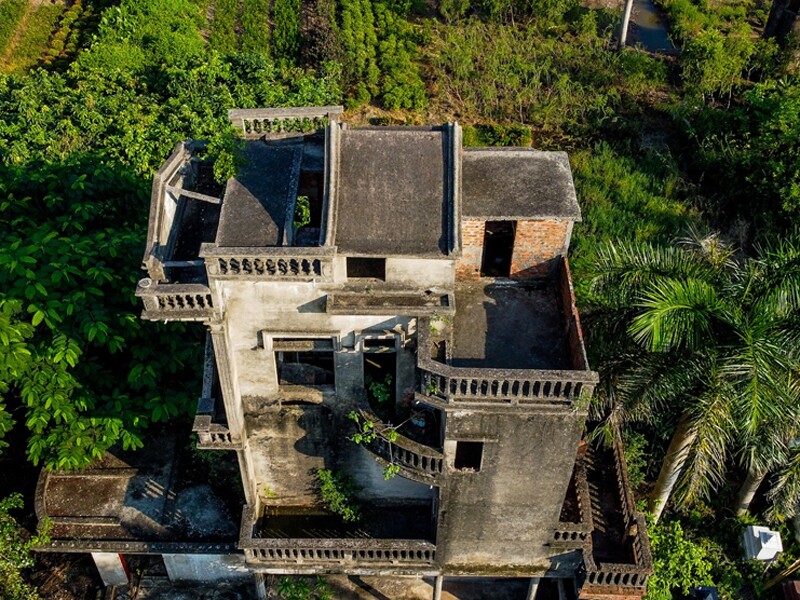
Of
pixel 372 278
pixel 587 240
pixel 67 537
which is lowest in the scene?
pixel 67 537

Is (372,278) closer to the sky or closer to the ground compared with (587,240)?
closer to the sky

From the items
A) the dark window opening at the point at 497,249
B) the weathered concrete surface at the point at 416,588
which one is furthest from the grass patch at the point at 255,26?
the weathered concrete surface at the point at 416,588

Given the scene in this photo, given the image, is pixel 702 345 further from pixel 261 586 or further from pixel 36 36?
pixel 36 36

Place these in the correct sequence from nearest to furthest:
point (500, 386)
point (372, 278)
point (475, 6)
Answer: point (500, 386) → point (372, 278) → point (475, 6)

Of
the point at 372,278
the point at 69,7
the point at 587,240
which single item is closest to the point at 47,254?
the point at 372,278

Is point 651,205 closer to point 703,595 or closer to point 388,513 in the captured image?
point 703,595

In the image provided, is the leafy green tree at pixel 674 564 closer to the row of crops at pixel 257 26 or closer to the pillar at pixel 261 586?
the pillar at pixel 261 586

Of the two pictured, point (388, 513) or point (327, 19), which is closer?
point (388, 513)
